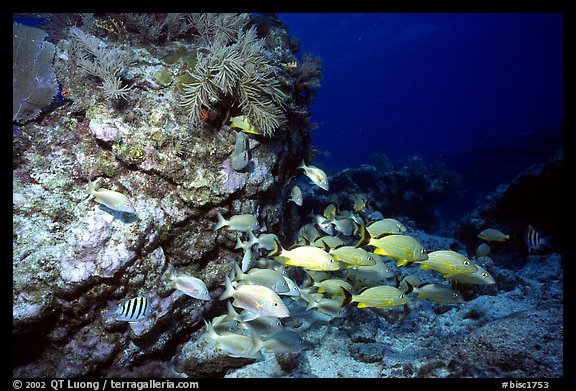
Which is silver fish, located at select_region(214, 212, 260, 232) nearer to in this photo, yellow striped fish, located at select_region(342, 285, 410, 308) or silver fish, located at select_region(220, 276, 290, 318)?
silver fish, located at select_region(220, 276, 290, 318)

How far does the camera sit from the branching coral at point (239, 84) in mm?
4664

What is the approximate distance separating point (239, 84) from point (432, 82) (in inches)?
5213

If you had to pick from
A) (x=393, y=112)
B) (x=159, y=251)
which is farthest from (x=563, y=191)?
(x=393, y=112)

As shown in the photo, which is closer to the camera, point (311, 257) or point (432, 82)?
point (311, 257)

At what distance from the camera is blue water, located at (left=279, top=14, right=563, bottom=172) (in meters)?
55.9

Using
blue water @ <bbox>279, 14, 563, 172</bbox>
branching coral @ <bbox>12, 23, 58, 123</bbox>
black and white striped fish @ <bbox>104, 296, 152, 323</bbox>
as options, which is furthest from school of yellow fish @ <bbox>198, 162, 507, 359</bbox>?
blue water @ <bbox>279, 14, 563, 172</bbox>

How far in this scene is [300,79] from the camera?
6906 mm

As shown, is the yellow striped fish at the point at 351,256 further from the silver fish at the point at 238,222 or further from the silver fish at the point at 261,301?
the silver fish at the point at 238,222

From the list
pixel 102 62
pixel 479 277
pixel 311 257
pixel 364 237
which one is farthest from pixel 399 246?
pixel 102 62

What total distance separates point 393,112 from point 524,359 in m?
145

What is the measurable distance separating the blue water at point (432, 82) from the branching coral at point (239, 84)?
22.6 metres

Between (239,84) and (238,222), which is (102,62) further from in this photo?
(238,222)

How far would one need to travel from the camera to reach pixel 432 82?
377 ft

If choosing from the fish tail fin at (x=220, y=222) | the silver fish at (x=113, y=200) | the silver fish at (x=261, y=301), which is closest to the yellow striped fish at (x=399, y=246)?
the silver fish at (x=261, y=301)
